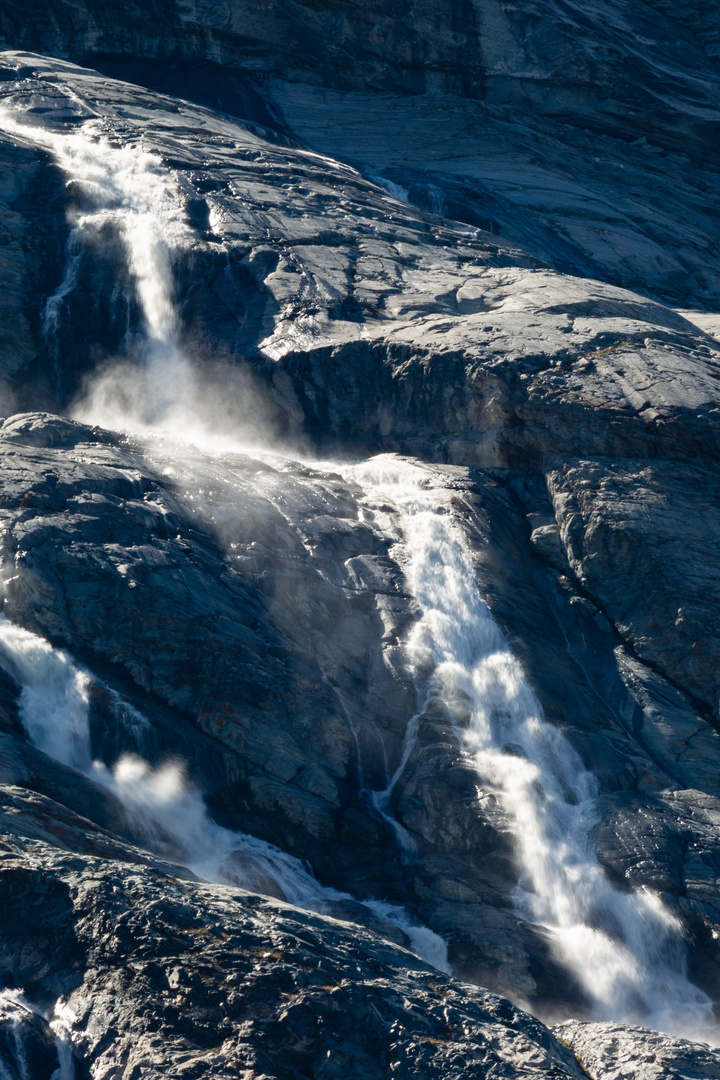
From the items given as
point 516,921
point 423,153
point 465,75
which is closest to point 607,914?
point 516,921

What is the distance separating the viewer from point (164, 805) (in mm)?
15578

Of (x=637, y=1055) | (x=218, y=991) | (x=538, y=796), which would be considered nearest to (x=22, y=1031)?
(x=218, y=991)

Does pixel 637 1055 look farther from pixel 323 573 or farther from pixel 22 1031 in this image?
pixel 323 573

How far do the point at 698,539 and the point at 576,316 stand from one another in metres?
8.12

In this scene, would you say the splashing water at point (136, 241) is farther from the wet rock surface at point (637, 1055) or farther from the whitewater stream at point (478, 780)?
the wet rock surface at point (637, 1055)

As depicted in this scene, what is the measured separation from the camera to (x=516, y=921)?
15.9 m

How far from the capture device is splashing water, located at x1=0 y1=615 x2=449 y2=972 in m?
15.2

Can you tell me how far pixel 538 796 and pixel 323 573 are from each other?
237 inches

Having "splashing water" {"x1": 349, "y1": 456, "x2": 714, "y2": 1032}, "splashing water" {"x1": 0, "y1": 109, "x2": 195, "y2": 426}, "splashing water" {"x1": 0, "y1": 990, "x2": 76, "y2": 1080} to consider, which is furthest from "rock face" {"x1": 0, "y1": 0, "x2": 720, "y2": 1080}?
"splashing water" {"x1": 349, "y1": 456, "x2": 714, "y2": 1032}

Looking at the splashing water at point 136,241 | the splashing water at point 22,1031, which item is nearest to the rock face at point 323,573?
the splashing water at point 22,1031

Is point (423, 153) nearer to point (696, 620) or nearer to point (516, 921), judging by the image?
point (696, 620)

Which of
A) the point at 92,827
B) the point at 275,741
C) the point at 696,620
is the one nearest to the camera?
the point at 92,827

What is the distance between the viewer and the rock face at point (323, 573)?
1061cm

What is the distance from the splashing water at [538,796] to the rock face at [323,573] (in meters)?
0.28
